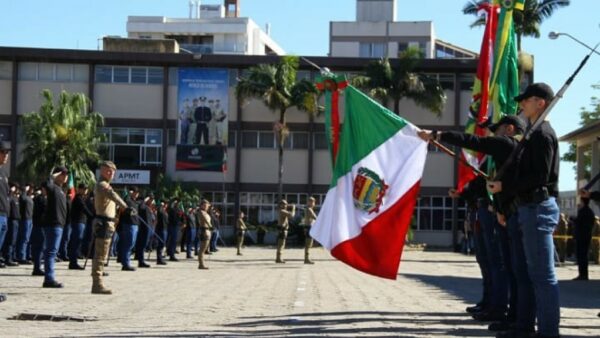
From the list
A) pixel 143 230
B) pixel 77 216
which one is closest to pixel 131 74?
pixel 143 230

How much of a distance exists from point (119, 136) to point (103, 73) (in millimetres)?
4053

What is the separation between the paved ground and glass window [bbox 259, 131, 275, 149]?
39685 mm

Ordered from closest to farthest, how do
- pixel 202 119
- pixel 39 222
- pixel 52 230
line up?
1. pixel 52 230
2. pixel 39 222
3. pixel 202 119

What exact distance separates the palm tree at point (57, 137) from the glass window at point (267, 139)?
1197 centimetres

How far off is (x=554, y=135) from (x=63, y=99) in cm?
4616

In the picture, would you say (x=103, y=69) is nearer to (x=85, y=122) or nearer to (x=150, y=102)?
(x=150, y=102)

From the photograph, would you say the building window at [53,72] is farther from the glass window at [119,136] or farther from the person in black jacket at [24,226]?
the person in black jacket at [24,226]

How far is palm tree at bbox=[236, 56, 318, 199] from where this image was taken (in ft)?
187

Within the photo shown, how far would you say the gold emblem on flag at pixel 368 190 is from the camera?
441 inches

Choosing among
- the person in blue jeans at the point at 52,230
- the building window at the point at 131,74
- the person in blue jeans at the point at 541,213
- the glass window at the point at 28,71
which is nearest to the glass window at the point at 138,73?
the building window at the point at 131,74

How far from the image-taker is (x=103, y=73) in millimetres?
60875

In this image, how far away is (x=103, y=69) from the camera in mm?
60875

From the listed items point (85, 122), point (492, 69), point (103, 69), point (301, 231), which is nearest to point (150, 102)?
point (103, 69)

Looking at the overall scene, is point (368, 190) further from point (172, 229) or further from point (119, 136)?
point (119, 136)
